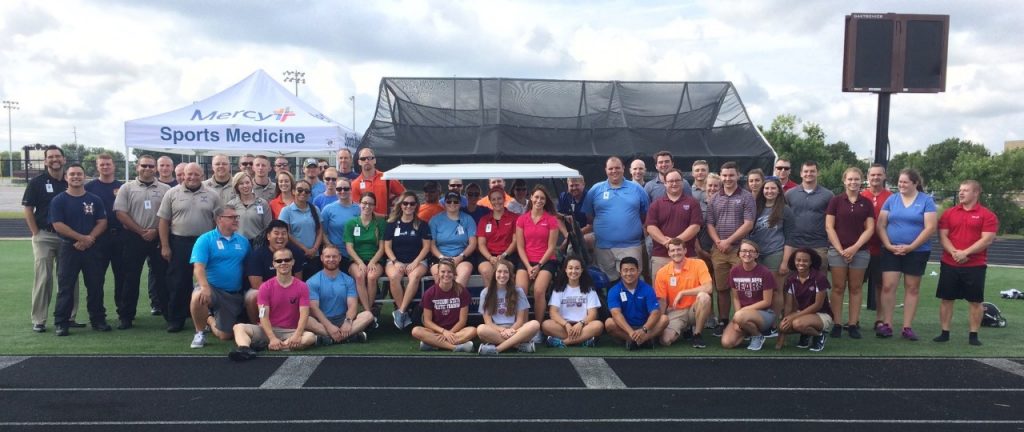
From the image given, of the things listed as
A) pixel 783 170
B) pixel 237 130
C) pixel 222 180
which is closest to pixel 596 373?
pixel 783 170

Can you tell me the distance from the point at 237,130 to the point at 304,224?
24.1ft

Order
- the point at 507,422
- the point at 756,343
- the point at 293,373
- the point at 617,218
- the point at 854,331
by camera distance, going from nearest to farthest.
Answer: the point at 507,422 < the point at 293,373 < the point at 756,343 < the point at 854,331 < the point at 617,218

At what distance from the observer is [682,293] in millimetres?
6961

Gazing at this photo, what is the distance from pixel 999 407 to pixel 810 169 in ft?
9.55

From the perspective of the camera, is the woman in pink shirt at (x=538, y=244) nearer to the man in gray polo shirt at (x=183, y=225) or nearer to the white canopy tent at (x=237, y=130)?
the man in gray polo shirt at (x=183, y=225)

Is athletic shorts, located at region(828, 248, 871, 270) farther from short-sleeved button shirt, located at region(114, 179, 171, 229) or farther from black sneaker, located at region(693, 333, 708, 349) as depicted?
short-sleeved button shirt, located at region(114, 179, 171, 229)

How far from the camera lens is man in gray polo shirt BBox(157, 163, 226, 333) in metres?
7.21

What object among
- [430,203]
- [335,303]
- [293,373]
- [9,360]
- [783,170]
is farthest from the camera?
[430,203]

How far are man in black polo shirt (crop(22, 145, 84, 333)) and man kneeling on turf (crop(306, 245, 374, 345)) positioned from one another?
247 centimetres

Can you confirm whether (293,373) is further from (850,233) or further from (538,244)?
(850,233)

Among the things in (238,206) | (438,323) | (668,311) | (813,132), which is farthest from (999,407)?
(813,132)

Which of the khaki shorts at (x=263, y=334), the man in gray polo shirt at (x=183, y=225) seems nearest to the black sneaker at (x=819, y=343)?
the khaki shorts at (x=263, y=334)

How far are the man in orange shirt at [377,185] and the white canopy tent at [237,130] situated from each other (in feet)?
20.1

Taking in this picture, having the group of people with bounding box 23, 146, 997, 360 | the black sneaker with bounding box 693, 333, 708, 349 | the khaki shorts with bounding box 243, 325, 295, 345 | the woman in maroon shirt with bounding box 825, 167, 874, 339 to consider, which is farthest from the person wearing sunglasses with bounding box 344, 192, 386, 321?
the woman in maroon shirt with bounding box 825, 167, 874, 339
